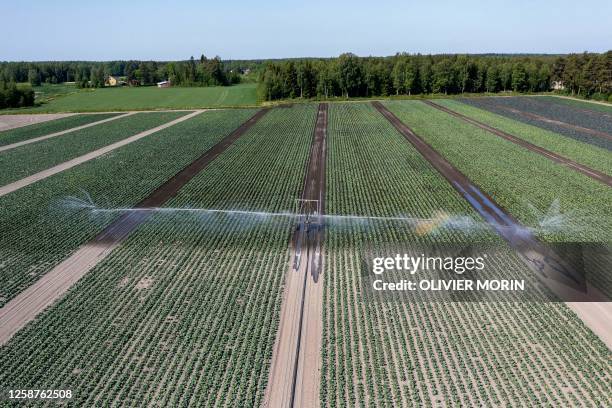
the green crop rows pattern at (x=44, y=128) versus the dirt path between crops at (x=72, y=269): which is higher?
the green crop rows pattern at (x=44, y=128)

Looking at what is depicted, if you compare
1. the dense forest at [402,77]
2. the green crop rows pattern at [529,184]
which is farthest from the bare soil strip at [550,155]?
the dense forest at [402,77]

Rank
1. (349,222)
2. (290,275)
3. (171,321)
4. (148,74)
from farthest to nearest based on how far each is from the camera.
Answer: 1. (148,74)
2. (349,222)
3. (290,275)
4. (171,321)

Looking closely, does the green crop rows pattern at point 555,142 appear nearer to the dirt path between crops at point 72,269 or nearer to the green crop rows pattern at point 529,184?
the green crop rows pattern at point 529,184

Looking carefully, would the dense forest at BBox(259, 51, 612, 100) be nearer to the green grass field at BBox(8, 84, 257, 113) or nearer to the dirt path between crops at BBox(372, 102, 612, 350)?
the green grass field at BBox(8, 84, 257, 113)

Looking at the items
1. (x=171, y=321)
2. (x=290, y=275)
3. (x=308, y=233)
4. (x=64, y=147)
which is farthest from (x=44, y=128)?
(x=290, y=275)

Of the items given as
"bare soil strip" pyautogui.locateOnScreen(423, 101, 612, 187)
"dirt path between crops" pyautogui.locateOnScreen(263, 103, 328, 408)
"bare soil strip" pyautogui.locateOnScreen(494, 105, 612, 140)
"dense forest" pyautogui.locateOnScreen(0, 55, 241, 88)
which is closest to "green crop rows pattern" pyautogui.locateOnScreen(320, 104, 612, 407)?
"dirt path between crops" pyautogui.locateOnScreen(263, 103, 328, 408)

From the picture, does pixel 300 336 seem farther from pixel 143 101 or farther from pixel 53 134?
pixel 143 101
